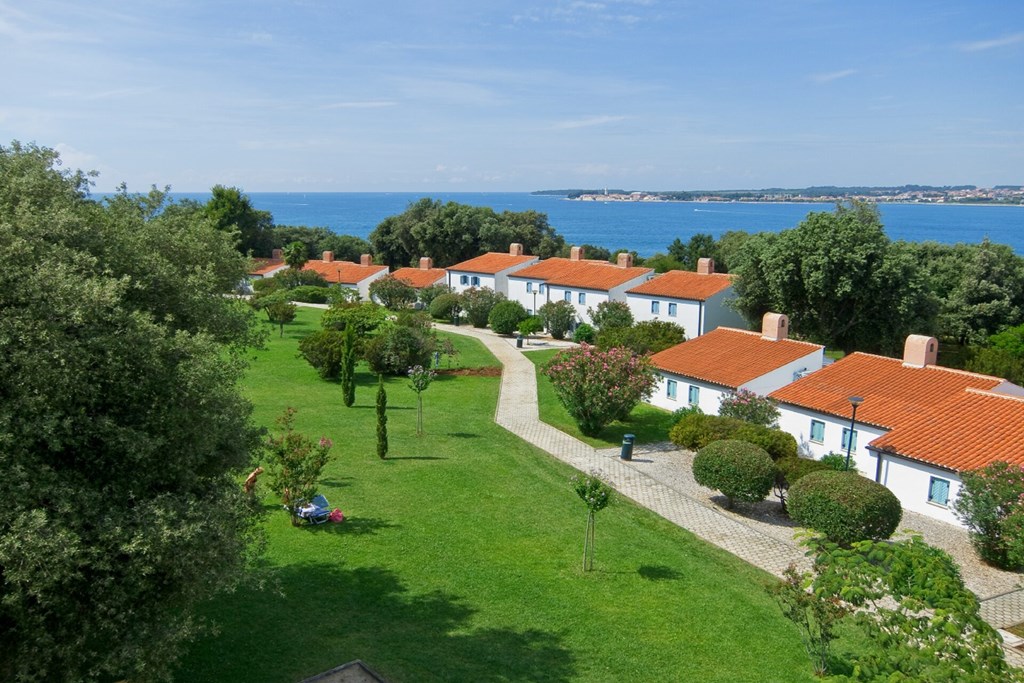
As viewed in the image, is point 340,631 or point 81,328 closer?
point 81,328

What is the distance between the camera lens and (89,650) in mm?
9391

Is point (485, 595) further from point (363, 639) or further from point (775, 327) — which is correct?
point (775, 327)

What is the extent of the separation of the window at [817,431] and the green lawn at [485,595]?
9.37m

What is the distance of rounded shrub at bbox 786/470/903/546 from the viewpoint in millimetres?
19328

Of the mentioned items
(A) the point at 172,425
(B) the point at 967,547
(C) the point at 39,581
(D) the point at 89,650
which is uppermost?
(A) the point at 172,425

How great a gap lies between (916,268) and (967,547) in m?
24.9

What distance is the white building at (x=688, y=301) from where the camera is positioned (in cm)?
4906

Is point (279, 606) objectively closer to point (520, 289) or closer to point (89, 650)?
point (89, 650)

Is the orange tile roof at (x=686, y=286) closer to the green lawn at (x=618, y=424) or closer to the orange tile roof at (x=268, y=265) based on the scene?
the green lawn at (x=618, y=424)

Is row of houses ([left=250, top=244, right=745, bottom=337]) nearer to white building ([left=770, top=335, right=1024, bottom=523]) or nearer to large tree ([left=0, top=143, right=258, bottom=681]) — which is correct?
white building ([left=770, top=335, right=1024, bottom=523])

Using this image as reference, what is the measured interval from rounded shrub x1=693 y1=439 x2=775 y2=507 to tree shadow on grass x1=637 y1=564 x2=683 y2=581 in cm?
520

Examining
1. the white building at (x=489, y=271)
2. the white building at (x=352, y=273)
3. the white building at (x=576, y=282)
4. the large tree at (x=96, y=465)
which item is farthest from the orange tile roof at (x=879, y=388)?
the white building at (x=352, y=273)

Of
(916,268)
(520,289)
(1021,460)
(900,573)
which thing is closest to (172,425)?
(900,573)

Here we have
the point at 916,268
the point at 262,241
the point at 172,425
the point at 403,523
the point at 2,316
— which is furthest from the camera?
the point at 262,241
